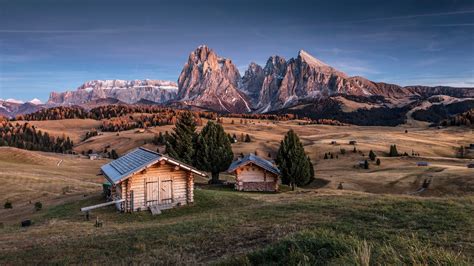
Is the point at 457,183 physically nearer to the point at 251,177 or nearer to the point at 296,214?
the point at 251,177

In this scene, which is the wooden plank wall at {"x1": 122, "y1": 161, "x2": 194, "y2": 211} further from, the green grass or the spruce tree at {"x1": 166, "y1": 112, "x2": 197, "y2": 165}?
the spruce tree at {"x1": 166, "y1": 112, "x2": 197, "y2": 165}

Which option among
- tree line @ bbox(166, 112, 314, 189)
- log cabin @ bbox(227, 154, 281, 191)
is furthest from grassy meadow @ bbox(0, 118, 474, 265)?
tree line @ bbox(166, 112, 314, 189)

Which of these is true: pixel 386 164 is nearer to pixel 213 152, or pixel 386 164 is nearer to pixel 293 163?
pixel 293 163

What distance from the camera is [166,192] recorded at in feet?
110

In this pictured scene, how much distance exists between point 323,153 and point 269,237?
118965 mm

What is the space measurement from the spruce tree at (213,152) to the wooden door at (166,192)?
98.0 feet

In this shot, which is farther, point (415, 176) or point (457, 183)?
point (415, 176)

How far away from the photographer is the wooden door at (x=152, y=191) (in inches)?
1283

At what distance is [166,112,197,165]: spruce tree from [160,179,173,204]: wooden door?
33.3 meters

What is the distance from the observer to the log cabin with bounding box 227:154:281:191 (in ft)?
186

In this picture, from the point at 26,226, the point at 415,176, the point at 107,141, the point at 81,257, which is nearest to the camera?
the point at 81,257

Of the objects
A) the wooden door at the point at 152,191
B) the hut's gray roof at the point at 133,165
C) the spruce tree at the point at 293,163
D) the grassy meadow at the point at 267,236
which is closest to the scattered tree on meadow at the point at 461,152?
the spruce tree at the point at 293,163

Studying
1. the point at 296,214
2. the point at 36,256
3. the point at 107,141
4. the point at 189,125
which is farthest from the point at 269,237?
the point at 107,141

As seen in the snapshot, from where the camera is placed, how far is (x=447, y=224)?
14.6 metres
